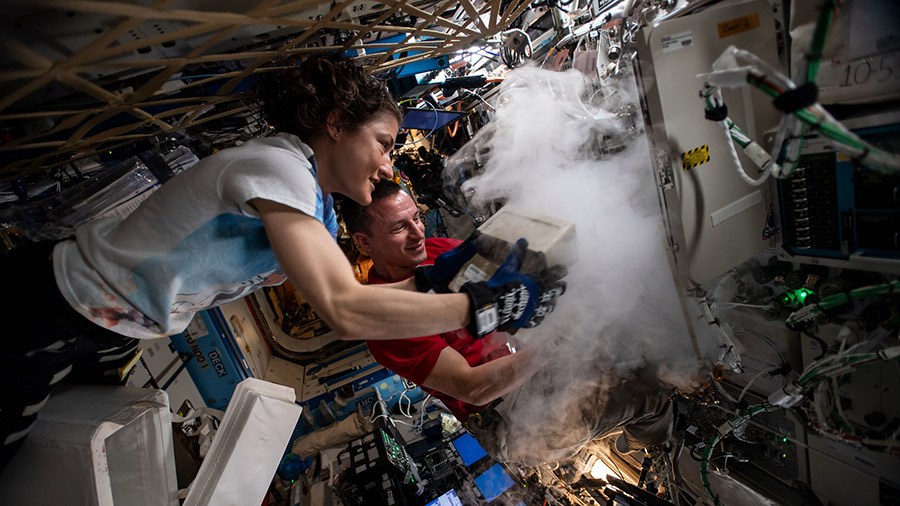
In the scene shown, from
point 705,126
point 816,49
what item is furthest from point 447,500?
point 816,49

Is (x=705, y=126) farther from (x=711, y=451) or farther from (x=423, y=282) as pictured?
(x=711, y=451)

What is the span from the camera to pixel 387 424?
489cm

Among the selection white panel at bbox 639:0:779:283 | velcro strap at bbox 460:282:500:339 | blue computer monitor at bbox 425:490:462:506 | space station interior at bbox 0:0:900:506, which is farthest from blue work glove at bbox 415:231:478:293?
blue computer monitor at bbox 425:490:462:506

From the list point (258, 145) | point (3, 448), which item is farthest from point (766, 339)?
point (3, 448)

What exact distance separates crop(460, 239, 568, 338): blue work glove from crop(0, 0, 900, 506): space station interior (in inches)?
3.9

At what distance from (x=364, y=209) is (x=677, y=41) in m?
2.04

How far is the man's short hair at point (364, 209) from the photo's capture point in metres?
2.62

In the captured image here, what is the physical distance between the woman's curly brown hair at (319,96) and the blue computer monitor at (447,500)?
3.20 m

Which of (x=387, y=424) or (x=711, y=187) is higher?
(x=711, y=187)

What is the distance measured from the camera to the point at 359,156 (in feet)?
5.08

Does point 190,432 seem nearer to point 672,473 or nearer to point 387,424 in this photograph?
point 387,424

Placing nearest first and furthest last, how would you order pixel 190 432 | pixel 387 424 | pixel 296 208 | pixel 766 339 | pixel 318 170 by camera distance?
pixel 296 208, pixel 318 170, pixel 766 339, pixel 190 432, pixel 387 424

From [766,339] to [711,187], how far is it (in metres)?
0.90

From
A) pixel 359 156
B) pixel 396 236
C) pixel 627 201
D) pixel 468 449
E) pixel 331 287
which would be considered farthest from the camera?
pixel 468 449
